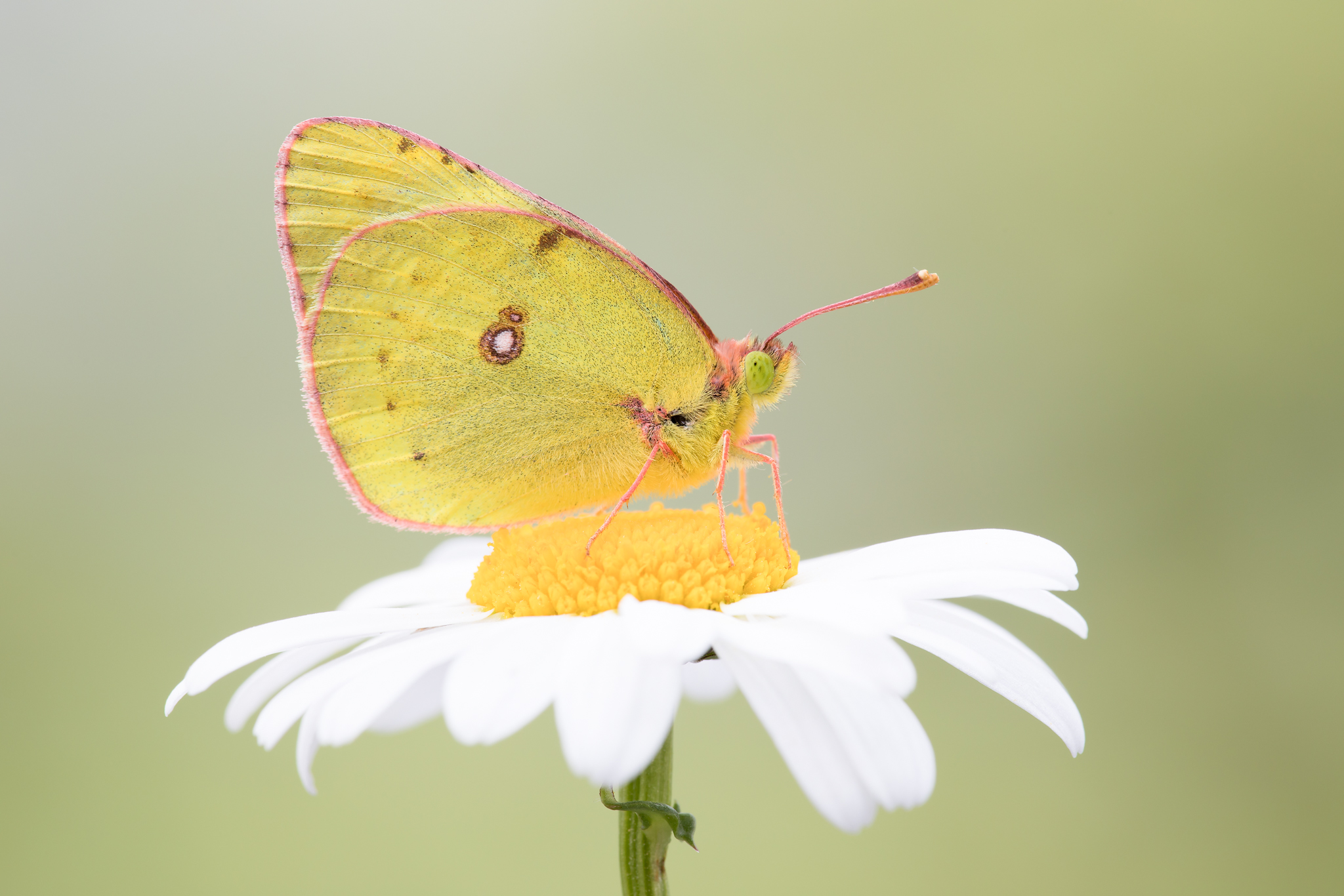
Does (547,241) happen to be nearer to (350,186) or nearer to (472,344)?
(472,344)

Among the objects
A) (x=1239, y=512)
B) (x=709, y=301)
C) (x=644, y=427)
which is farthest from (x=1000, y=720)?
(x=644, y=427)

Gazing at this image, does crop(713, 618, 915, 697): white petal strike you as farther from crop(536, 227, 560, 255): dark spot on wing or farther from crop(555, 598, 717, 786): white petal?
crop(536, 227, 560, 255): dark spot on wing

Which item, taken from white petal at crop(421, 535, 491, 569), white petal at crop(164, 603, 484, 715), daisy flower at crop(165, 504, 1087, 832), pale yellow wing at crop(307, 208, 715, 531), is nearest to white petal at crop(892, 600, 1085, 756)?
daisy flower at crop(165, 504, 1087, 832)

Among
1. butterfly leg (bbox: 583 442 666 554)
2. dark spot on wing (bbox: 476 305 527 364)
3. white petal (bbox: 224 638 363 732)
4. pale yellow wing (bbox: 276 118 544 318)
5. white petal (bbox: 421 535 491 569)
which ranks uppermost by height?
pale yellow wing (bbox: 276 118 544 318)

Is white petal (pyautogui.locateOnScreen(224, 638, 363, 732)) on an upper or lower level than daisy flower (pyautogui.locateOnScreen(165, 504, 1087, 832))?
lower

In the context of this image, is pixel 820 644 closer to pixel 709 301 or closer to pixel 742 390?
pixel 742 390

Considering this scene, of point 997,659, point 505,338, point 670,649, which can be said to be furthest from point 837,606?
point 505,338
